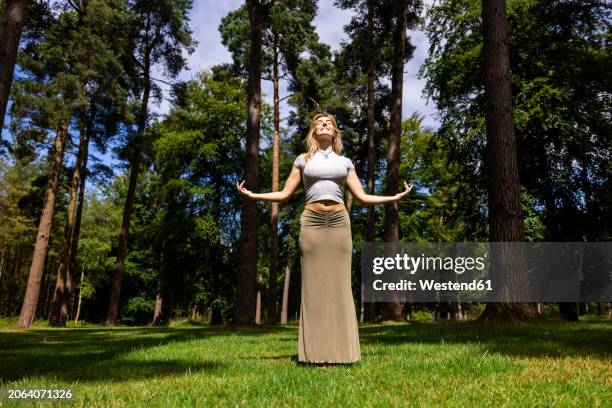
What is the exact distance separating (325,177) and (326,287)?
3.99 feet

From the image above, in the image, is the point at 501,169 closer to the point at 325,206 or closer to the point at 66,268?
the point at 325,206

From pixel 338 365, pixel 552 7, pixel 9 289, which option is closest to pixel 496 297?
pixel 338 365

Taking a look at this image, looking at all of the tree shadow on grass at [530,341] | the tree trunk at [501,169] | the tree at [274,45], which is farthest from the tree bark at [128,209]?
the tree shadow on grass at [530,341]

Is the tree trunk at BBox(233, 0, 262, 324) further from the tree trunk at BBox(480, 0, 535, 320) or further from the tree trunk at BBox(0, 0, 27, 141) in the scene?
the tree trunk at BBox(0, 0, 27, 141)

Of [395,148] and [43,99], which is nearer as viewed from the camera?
[395,148]

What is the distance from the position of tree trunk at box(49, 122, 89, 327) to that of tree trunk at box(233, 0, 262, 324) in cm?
1311

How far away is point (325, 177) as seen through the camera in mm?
5305

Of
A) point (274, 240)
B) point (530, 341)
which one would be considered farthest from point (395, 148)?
point (530, 341)

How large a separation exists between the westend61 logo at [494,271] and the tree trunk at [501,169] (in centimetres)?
4

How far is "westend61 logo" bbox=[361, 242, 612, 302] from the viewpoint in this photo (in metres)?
9.66

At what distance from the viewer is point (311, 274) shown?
17.1 feet

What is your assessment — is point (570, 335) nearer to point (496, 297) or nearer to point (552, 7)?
point (496, 297)

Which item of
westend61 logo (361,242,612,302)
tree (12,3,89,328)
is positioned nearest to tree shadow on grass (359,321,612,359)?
westend61 logo (361,242,612,302)

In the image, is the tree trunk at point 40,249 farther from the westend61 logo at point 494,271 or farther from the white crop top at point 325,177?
the white crop top at point 325,177
